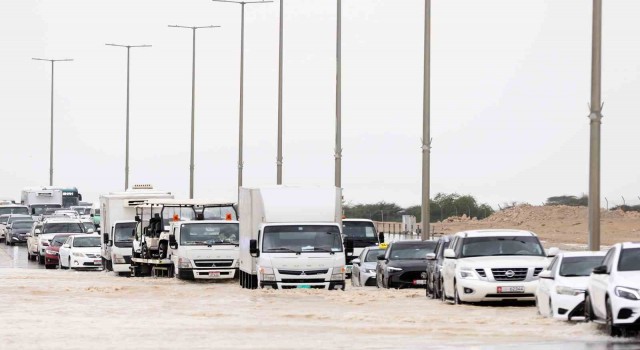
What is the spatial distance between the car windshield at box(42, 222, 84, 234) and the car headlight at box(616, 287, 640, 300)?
51434 millimetres

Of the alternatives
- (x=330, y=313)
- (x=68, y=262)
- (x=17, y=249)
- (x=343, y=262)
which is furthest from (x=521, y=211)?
(x=330, y=313)

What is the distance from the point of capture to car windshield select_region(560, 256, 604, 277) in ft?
94.1

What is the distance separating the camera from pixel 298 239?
40250 millimetres

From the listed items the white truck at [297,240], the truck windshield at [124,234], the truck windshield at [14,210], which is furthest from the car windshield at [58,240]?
the truck windshield at [14,210]

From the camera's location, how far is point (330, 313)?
31.4 m

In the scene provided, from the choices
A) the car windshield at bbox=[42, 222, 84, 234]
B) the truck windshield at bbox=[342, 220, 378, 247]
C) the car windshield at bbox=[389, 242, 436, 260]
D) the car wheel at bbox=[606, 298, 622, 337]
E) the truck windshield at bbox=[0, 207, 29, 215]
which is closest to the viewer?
the car wheel at bbox=[606, 298, 622, 337]

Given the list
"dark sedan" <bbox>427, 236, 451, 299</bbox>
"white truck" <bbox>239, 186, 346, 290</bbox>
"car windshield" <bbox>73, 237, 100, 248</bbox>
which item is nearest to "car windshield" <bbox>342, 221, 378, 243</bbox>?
"car windshield" <bbox>73, 237, 100, 248</bbox>

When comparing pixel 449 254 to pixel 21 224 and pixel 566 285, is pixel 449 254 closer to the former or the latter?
pixel 566 285

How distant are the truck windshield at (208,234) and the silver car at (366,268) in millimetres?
3762

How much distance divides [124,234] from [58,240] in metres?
11.7

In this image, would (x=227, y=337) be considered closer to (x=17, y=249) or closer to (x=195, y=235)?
(x=195, y=235)

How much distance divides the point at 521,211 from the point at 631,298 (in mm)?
110003

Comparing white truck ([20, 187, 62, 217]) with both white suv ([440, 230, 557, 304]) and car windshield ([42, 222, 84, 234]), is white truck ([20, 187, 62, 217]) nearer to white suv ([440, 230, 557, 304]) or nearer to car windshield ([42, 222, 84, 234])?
car windshield ([42, 222, 84, 234])

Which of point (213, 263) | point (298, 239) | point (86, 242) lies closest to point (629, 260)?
point (298, 239)
